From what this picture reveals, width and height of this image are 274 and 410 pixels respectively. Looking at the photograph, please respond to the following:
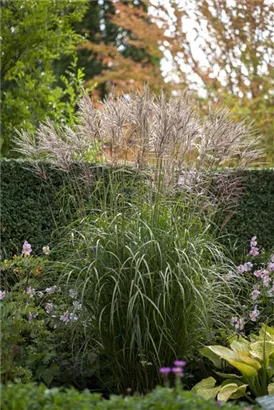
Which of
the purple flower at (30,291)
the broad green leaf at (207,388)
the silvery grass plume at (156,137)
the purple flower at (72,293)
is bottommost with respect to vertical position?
the broad green leaf at (207,388)

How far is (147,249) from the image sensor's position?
4797 millimetres

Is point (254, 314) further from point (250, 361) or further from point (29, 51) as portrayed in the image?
point (29, 51)

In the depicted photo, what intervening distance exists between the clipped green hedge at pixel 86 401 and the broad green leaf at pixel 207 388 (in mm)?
1954

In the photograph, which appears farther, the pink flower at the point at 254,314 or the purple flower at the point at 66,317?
the pink flower at the point at 254,314

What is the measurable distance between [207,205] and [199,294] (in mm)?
988

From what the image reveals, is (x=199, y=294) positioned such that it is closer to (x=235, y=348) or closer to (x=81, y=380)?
(x=235, y=348)

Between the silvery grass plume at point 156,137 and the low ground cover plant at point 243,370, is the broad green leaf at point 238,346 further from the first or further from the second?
the silvery grass plume at point 156,137

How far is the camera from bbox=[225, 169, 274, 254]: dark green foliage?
7.43 meters

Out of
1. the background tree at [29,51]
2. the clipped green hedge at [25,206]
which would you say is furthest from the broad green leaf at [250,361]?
the background tree at [29,51]

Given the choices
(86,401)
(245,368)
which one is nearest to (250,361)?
(245,368)

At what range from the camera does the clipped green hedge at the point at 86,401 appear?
2.84 m

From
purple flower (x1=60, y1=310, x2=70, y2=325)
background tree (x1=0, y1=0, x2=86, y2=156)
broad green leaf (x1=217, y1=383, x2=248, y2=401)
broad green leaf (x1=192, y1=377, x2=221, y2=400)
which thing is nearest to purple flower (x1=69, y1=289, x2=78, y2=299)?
purple flower (x1=60, y1=310, x2=70, y2=325)

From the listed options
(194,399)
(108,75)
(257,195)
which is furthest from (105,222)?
(108,75)

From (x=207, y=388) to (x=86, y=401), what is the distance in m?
2.22
